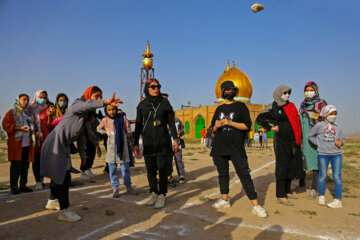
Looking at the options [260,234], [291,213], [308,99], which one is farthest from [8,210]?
[308,99]

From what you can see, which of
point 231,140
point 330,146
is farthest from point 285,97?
point 231,140

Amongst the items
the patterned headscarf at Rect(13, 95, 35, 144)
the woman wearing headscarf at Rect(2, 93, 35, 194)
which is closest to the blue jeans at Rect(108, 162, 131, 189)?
the woman wearing headscarf at Rect(2, 93, 35, 194)

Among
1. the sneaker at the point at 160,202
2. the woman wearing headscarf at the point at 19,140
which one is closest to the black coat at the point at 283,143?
the sneaker at the point at 160,202

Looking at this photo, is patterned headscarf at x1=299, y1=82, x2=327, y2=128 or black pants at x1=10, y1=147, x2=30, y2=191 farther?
black pants at x1=10, y1=147, x2=30, y2=191

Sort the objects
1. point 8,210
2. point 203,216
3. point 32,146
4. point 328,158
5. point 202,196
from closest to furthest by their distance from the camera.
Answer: point 203,216, point 8,210, point 328,158, point 202,196, point 32,146

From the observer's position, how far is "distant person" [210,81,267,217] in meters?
4.16

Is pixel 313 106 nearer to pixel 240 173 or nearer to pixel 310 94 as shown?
pixel 310 94

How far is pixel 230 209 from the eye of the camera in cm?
427

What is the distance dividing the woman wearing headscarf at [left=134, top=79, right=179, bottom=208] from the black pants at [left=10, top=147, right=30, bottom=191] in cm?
281

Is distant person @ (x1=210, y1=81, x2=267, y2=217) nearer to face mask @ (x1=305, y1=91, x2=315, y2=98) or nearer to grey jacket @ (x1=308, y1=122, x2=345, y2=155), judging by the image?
grey jacket @ (x1=308, y1=122, x2=345, y2=155)

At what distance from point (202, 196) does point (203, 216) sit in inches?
51.9

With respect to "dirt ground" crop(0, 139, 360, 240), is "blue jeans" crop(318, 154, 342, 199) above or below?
above

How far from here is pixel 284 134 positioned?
4.75 metres

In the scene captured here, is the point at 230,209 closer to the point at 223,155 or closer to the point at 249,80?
the point at 223,155
